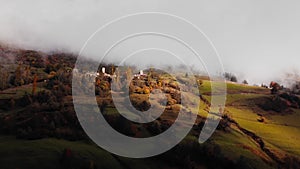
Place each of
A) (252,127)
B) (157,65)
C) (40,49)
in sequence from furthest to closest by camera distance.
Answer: (40,49) < (157,65) < (252,127)

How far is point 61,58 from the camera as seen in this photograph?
6673 inches

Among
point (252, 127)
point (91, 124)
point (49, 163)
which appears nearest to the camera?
point (49, 163)

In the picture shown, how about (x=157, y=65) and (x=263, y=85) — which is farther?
(x=263, y=85)

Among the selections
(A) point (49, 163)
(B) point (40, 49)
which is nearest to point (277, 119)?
(A) point (49, 163)

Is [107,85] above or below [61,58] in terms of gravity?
below

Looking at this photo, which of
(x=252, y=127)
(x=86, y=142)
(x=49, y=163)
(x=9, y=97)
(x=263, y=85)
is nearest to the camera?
(x=49, y=163)

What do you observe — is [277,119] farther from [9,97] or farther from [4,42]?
[4,42]

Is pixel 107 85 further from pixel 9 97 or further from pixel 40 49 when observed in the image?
pixel 40 49

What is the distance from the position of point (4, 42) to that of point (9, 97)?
7786 cm

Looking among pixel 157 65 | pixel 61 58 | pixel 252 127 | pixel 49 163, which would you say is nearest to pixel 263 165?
pixel 252 127

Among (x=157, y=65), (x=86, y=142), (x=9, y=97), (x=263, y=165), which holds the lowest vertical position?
(x=263, y=165)

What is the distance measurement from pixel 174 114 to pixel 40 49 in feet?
305

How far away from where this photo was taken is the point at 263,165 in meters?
99.1

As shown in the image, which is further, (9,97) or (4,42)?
(4,42)
